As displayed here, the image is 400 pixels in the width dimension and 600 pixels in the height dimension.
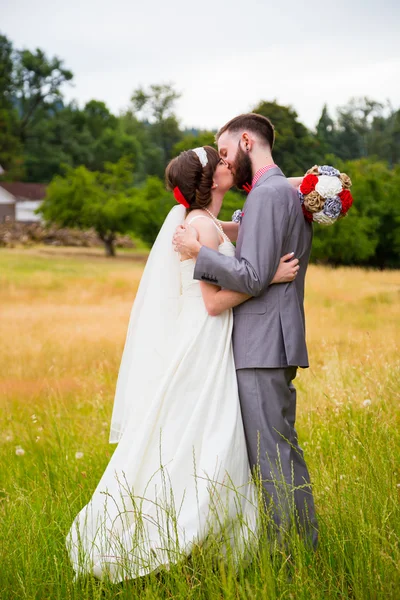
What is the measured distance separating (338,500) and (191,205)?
1.66 meters

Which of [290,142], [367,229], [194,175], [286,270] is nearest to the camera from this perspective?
[286,270]

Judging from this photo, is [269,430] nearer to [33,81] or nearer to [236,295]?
[236,295]

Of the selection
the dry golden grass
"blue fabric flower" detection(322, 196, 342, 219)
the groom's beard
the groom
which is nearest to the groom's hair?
the groom

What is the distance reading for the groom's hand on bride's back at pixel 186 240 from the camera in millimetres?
3695

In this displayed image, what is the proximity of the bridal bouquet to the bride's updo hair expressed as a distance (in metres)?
0.48

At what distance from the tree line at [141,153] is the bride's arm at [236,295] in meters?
19.8

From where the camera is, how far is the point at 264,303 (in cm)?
375

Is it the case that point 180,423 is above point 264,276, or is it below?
below

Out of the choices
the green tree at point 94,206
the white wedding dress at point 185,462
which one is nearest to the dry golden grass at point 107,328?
the white wedding dress at point 185,462

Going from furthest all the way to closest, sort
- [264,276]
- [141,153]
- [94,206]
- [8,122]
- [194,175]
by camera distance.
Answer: [141,153] → [8,122] → [94,206] → [194,175] → [264,276]

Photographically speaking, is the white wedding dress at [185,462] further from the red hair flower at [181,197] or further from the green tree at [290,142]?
the green tree at [290,142]

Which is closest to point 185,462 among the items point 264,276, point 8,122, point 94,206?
point 264,276

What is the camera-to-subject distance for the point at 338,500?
3570 millimetres

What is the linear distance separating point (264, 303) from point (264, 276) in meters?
0.20
